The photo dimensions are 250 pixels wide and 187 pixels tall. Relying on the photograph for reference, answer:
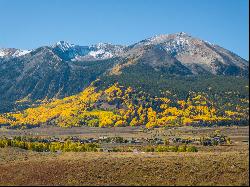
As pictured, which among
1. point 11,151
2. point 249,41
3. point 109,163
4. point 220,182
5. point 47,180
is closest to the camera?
point 249,41

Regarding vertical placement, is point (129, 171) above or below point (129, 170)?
below

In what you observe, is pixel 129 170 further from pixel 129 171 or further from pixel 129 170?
pixel 129 171

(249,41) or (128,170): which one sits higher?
(249,41)

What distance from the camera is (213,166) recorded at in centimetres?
10825

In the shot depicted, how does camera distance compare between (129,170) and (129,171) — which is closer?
(129,171)

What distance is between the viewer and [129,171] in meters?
108

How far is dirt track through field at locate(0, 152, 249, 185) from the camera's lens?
101312mm

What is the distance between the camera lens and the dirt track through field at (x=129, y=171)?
10131cm

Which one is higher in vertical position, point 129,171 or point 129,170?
point 129,170

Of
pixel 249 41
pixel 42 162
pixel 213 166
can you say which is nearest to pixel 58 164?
pixel 42 162

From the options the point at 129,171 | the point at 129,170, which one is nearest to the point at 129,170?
the point at 129,170

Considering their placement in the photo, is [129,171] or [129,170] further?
[129,170]

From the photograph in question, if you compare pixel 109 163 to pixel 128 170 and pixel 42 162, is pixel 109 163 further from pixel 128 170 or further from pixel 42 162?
pixel 42 162

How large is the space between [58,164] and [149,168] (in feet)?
76.0
